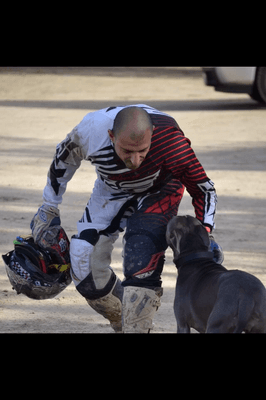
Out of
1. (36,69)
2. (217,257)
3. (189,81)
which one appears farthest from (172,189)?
(36,69)

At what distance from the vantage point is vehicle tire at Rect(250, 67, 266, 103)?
42.1 feet

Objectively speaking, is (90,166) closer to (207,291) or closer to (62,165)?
(62,165)

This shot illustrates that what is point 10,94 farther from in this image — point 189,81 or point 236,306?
Answer: point 236,306

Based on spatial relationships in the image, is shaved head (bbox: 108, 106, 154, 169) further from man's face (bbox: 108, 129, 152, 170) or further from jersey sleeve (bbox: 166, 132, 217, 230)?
jersey sleeve (bbox: 166, 132, 217, 230)

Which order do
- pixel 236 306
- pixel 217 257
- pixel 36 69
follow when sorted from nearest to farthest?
pixel 236 306 → pixel 217 257 → pixel 36 69

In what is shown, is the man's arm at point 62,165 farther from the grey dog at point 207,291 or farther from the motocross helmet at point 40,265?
the grey dog at point 207,291

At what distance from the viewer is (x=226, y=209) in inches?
290

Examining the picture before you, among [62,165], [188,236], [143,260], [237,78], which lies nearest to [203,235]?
[188,236]

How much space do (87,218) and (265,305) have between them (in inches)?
58.3

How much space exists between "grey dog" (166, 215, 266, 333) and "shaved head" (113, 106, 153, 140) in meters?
0.63

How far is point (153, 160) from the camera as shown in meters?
3.90

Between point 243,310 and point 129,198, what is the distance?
1.30m

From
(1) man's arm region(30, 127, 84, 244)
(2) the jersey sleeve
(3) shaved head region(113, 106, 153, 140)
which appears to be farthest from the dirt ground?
(3) shaved head region(113, 106, 153, 140)

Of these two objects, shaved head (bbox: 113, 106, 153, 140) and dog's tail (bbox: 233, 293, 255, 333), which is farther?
shaved head (bbox: 113, 106, 153, 140)
